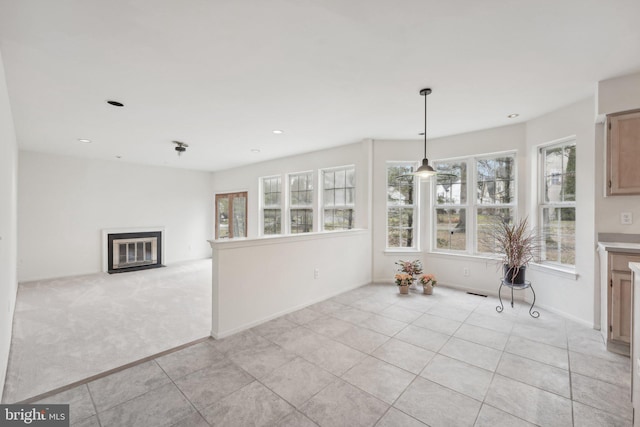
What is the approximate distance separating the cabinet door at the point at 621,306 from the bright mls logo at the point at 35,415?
4317mm

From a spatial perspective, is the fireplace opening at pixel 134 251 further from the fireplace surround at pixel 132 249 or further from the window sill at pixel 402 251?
the window sill at pixel 402 251

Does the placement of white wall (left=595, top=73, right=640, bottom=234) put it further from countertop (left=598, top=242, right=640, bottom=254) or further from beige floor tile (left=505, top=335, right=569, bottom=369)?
beige floor tile (left=505, top=335, right=569, bottom=369)

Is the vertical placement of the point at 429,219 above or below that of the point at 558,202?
below

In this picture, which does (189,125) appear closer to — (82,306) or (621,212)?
(82,306)

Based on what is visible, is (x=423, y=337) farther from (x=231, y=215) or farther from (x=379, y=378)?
(x=231, y=215)

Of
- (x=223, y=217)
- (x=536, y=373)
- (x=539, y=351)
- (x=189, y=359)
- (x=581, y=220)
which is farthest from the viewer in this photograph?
(x=223, y=217)

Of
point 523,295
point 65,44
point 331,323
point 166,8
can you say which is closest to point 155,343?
point 331,323

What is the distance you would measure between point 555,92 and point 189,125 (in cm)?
447

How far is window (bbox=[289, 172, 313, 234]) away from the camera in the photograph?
19.4 feet

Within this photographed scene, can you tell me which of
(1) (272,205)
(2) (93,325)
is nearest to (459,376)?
(2) (93,325)

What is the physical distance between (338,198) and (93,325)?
4.10m

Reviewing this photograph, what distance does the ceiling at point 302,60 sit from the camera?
1719 mm

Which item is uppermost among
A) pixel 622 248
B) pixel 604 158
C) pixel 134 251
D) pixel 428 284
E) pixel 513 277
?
pixel 604 158

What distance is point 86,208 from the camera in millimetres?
5914
